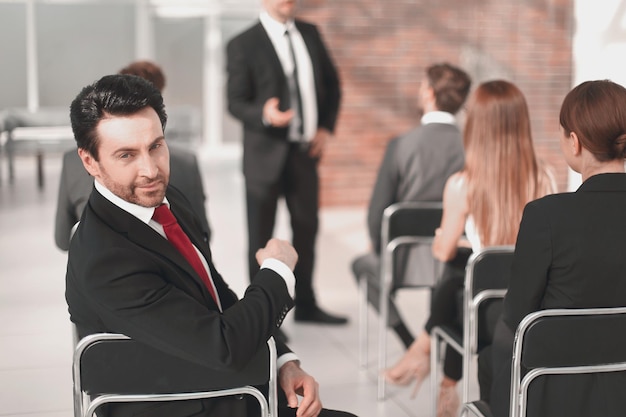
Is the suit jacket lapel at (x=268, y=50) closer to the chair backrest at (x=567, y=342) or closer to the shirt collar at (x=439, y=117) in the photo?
the shirt collar at (x=439, y=117)

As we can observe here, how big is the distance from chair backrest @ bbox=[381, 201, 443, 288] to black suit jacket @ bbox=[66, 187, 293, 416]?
1745mm

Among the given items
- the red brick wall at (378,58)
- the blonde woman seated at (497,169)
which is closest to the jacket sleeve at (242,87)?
the blonde woman seated at (497,169)

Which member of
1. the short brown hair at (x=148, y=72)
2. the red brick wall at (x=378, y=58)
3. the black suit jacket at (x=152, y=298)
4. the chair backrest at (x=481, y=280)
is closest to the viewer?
the black suit jacket at (x=152, y=298)

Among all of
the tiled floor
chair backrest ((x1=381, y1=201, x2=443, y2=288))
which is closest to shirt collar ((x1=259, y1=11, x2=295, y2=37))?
chair backrest ((x1=381, y1=201, x2=443, y2=288))

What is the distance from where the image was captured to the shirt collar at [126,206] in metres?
1.74

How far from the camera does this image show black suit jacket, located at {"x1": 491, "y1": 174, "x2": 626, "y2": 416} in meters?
2.00

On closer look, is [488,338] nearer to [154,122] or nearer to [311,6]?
[154,122]

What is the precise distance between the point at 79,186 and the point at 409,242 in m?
1.28

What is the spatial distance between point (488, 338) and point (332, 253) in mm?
3504

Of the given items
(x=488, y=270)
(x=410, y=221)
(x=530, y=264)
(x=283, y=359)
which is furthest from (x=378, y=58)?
(x=283, y=359)

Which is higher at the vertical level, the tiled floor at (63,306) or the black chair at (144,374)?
the black chair at (144,374)

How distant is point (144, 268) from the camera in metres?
1.65

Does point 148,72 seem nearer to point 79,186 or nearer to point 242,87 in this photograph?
point 79,186

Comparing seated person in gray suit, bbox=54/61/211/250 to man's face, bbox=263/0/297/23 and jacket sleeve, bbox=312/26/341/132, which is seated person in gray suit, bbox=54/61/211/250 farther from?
jacket sleeve, bbox=312/26/341/132
